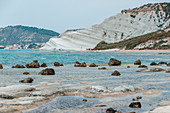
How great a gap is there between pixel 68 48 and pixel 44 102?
178689 mm

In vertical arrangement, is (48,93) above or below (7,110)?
above

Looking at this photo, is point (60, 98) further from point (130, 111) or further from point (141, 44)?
point (141, 44)

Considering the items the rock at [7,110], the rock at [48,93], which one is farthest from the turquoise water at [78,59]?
the rock at [7,110]

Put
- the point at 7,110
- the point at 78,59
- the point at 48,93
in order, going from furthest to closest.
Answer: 1. the point at 78,59
2. the point at 48,93
3. the point at 7,110

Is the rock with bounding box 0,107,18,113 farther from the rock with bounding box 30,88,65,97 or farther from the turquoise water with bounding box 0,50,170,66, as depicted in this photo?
the turquoise water with bounding box 0,50,170,66

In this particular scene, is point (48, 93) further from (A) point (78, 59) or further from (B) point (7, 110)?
(A) point (78, 59)

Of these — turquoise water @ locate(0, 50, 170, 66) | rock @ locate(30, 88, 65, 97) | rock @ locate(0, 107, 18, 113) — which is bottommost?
rock @ locate(0, 107, 18, 113)

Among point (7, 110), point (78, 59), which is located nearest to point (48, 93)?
point (7, 110)

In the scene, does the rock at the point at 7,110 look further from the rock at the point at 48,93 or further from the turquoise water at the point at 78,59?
the turquoise water at the point at 78,59

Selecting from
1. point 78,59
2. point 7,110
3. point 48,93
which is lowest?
point 7,110

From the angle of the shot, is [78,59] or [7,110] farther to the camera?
[78,59]

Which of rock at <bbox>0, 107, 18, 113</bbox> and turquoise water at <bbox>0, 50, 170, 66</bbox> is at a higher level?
turquoise water at <bbox>0, 50, 170, 66</bbox>

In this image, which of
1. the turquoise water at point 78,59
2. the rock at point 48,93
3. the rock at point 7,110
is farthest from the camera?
the turquoise water at point 78,59

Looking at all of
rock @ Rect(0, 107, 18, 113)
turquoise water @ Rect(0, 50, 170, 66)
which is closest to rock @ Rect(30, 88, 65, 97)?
rock @ Rect(0, 107, 18, 113)
